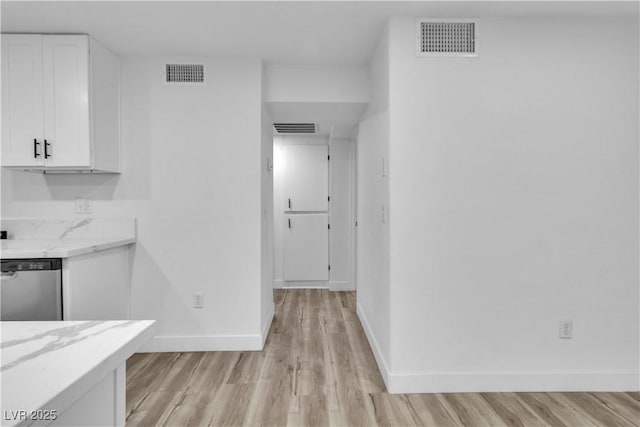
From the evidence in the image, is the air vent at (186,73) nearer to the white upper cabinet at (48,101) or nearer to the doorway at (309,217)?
the white upper cabinet at (48,101)

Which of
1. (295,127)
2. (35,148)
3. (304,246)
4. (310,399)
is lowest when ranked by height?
(310,399)

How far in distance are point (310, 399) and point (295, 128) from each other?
315cm

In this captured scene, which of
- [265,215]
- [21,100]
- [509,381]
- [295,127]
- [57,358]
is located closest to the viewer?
[57,358]

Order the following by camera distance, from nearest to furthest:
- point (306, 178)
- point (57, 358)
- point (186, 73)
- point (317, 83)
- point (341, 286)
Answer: point (57, 358)
point (186, 73)
point (317, 83)
point (341, 286)
point (306, 178)

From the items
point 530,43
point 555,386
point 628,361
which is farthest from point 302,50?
point 628,361

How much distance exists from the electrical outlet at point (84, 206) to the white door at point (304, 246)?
2663mm

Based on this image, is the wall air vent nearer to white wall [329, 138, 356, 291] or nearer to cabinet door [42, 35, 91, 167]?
white wall [329, 138, 356, 291]

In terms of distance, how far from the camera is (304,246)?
5246 millimetres

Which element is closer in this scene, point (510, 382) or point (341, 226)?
point (510, 382)

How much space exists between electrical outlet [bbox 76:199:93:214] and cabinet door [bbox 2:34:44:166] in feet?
1.47

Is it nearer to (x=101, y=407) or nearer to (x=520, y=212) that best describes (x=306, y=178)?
(x=520, y=212)

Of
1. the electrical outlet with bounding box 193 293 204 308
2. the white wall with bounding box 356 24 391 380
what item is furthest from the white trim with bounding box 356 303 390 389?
the electrical outlet with bounding box 193 293 204 308

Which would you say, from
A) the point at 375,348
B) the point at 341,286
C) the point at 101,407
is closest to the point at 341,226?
the point at 341,286

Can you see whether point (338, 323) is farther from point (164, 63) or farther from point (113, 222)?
point (164, 63)
